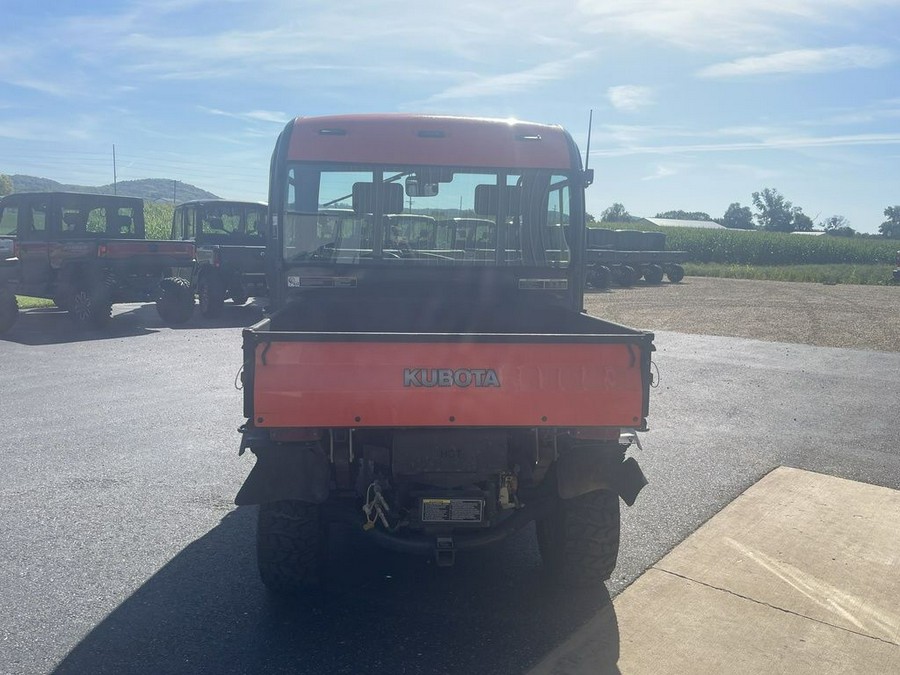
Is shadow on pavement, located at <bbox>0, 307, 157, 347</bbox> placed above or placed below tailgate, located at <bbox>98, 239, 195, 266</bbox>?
below

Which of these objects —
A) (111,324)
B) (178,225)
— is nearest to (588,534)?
(111,324)

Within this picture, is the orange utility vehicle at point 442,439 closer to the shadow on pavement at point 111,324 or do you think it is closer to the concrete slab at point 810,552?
the concrete slab at point 810,552

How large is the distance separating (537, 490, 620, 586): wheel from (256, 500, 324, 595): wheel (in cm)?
123

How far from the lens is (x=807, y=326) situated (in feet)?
60.1

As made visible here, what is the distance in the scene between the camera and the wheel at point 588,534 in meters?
4.48

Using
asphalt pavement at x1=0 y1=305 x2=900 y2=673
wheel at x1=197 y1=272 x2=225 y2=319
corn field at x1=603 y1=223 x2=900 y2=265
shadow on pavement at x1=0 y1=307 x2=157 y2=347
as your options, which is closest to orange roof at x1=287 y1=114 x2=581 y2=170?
asphalt pavement at x1=0 y1=305 x2=900 y2=673

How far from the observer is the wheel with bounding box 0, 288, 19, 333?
14.2 metres

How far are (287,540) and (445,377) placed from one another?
1205mm

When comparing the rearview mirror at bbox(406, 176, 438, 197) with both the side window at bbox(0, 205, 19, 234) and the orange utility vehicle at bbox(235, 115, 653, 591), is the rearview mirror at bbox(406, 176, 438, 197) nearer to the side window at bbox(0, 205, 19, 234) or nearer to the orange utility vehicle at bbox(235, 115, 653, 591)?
the orange utility vehicle at bbox(235, 115, 653, 591)

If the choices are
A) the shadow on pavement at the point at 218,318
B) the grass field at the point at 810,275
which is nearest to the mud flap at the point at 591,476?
the shadow on pavement at the point at 218,318

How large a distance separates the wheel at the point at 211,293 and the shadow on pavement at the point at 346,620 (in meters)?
12.7

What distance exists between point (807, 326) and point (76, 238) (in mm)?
14982

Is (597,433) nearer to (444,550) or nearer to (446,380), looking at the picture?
(446,380)

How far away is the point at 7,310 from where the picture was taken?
46.6 feet
